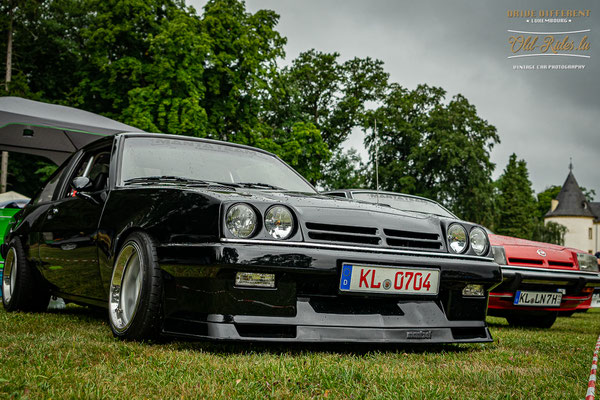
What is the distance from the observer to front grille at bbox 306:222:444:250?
3.46m

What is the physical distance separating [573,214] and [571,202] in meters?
2.29

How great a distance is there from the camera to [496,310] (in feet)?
21.5

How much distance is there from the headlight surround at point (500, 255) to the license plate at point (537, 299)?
351 millimetres

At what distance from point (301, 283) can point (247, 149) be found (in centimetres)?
198

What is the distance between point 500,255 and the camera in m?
6.53

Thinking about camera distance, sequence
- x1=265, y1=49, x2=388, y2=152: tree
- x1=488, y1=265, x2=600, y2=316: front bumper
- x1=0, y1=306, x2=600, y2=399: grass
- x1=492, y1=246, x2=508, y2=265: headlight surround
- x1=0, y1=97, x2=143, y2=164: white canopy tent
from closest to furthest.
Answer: x1=0, y1=306, x2=600, y2=399: grass
x1=488, y1=265, x2=600, y2=316: front bumper
x1=492, y1=246, x2=508, y2=265: headlight surround
x1=0, y1=97, x2=143, y2=164: white canopy tent
x1=265, y1=49, x2=388, y2=152: tree

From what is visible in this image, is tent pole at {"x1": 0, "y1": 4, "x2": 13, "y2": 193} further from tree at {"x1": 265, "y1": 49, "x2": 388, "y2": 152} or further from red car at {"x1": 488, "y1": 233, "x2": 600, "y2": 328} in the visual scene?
red car at {"x1": 488, "y1": 233, "x2": 600, "y2": 328}

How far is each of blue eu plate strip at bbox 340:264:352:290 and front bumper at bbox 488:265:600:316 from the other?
3.36m

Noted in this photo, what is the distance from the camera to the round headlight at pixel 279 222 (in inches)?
131

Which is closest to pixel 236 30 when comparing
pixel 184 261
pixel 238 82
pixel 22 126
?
pixel 238 82

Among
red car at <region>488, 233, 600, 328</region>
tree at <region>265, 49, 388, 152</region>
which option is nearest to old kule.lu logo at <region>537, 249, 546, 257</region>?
red car at <region>488, 233, 600, 328</region>

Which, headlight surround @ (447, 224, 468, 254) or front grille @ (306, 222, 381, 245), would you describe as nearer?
front grille @ (306, 222, 381, 245)

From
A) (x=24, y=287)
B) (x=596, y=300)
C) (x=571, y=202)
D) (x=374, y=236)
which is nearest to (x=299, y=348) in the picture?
(x=374, y=236)

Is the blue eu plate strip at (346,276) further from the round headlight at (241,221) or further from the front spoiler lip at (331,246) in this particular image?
the round headlight at (241,221)
